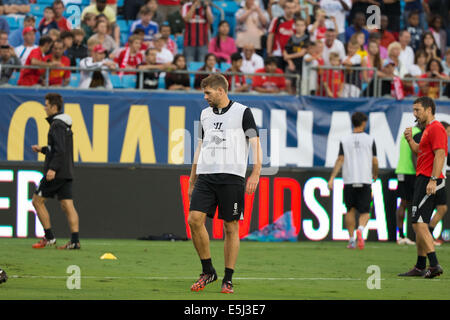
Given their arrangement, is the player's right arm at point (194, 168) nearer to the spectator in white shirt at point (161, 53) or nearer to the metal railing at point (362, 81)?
the metal railing at point (362, 81)

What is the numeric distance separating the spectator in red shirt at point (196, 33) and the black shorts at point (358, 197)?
18.4 feet

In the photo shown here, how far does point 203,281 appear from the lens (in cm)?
935

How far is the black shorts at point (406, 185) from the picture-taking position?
16906 mm

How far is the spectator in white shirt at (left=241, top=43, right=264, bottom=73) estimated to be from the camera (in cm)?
1961

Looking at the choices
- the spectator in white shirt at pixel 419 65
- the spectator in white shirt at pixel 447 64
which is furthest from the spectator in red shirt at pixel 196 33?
the spectator in white shirt at pixel 447 64

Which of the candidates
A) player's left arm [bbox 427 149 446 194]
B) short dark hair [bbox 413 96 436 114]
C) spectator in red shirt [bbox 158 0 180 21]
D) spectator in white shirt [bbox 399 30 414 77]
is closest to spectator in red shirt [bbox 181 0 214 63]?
spectator in red shirt [bbox 158 0 180 21]

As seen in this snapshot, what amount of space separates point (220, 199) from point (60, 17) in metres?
11.6

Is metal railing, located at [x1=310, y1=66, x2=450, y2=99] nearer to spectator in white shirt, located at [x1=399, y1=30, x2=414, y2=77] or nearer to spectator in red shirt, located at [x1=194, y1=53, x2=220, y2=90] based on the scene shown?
spectator in white shirt, located at [x1=399, y1=30, x2=414, y2=77]

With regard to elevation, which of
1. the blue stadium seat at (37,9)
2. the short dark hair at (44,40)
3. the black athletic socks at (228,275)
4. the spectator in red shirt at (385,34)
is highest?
the blue stadium seat at (37,9)

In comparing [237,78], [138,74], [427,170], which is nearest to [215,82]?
[427,170]

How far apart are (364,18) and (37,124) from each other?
8770 mm

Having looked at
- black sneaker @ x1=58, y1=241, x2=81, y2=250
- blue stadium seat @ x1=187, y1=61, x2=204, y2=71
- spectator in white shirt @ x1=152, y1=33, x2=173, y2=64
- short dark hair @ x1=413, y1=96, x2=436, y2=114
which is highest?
spectator in white shirt @ x1=152, y1=33, x2=173, y2=64

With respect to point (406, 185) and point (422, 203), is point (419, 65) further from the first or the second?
point (422, 203)

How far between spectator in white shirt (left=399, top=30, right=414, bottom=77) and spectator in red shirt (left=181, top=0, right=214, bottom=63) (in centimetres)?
456
